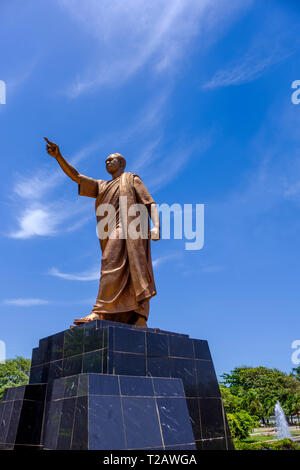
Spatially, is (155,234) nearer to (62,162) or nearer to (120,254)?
(120,254)

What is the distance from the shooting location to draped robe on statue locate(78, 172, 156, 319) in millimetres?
A: 7336

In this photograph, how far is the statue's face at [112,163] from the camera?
8.58m

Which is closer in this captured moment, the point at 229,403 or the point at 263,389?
the point at 229,403

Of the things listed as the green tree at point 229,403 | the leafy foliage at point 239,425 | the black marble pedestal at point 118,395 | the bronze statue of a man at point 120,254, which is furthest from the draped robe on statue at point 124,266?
the green tree at point 229,403

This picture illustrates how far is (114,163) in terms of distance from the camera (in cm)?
859

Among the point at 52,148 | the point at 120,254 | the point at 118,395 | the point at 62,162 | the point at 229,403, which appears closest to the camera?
the point at 118,395

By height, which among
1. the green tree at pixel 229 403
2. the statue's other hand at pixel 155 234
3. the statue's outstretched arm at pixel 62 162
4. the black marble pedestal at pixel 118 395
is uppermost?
the statue's outstretched arm at pixel 62 162

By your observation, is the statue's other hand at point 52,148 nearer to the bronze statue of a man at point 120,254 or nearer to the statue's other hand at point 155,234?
the bronze statue of a man at point 120,254

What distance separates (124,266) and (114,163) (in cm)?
246

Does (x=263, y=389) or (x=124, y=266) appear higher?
(x=263, y=389)

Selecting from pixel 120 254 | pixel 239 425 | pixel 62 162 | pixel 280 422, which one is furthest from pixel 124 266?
pixel 280 422

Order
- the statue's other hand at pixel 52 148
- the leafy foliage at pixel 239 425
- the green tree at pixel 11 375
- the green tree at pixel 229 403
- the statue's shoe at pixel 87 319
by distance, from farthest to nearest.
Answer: the green tree at pixel 229 403 < the green tree at pixel 11 375 < the leafy foliage at pixel 239 425 < the statue's other hand at pixel 52 148 < the statue's shoe at pixel 87 319

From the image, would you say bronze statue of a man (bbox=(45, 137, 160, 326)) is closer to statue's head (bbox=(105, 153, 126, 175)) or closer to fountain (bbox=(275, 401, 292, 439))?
statue's head (bbox=(105, 153, 126, 175))

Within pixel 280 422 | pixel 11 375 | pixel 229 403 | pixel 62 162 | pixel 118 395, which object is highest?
pixel 62 162
